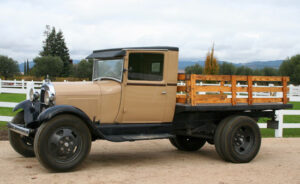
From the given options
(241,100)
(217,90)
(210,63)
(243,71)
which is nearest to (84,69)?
(210,63)

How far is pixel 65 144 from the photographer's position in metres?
5.95

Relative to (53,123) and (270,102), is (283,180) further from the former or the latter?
(53,123)

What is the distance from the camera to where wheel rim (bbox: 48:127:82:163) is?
584 cm

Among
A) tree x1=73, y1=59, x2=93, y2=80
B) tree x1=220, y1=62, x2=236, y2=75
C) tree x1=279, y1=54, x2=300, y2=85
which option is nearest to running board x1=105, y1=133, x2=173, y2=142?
tree x1=73, y1=59, x2=93, y2=80

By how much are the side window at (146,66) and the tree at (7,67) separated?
223 feet

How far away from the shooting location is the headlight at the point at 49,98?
20.3 feet

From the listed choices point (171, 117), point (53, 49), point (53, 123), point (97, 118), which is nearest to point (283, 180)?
point (171, 117)

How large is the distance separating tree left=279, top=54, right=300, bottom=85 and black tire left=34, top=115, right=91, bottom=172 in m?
60.3

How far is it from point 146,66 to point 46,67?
62907mm

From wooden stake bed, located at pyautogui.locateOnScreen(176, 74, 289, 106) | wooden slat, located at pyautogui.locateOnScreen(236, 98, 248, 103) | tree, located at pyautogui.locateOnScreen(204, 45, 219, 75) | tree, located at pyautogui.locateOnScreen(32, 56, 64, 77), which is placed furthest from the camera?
tree, located at pyautogui.locateOnScreen(32, 56, 64, 77)

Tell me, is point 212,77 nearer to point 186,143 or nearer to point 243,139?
point 243,139

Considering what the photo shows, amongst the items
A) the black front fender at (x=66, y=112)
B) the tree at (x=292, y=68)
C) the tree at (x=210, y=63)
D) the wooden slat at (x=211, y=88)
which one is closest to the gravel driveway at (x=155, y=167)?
the black front fender at (x=66, y=112)

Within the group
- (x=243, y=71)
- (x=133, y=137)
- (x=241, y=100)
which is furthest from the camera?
(x=243, y=71)

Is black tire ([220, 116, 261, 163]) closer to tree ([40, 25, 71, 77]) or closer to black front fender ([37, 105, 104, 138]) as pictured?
black front fender ([37, 105, 104, 138])
